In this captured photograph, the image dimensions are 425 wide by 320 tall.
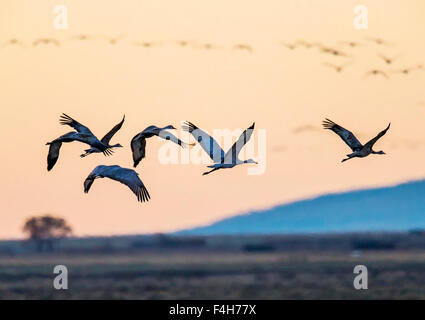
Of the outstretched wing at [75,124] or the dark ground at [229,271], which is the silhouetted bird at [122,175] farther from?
the dark ground at [229,271]

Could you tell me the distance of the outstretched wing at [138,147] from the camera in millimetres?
60219

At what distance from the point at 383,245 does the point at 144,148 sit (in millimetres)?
72622

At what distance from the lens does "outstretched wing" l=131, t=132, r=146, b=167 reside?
60219 mm

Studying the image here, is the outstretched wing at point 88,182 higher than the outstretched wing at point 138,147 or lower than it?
lower

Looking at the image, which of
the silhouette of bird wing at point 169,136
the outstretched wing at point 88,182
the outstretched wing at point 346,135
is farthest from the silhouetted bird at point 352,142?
the outstretched wing at point 88,182

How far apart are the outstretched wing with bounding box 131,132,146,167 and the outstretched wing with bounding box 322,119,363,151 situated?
6.49m

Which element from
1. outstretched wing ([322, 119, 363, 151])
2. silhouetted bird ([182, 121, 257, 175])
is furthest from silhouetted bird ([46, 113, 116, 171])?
outstretched wing ([322, 119, 363, 151])

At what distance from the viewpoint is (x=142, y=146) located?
200 ft

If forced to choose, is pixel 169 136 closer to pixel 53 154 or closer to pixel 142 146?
pixel 142 146

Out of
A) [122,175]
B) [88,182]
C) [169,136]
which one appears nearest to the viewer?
[122,175]

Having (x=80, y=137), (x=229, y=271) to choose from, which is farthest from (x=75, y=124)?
(x=229, y=271)

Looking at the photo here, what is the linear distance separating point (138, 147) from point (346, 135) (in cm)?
751
